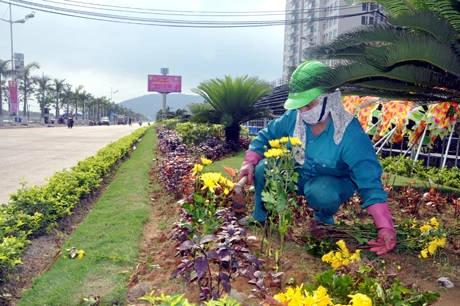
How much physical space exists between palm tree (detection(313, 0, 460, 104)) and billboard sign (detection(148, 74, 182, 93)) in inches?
2081

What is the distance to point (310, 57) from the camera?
11.6 feet

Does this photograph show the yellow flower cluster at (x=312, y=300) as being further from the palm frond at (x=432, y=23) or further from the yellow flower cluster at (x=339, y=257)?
the palm frond at (x=432, y=23)

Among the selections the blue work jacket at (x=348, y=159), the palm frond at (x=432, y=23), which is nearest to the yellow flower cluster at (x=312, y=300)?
the blue work jacket at (x=348, y=159)

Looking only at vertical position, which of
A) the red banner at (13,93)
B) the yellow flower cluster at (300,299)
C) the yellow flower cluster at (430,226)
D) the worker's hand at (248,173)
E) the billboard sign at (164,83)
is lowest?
the yellow flower cluster at (430,226)

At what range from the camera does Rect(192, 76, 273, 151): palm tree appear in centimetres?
979

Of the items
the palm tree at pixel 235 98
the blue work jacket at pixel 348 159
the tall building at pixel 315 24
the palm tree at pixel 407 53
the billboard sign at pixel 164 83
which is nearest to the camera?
the blue work jacket at pixel 348 159

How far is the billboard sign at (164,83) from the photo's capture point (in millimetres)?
55031

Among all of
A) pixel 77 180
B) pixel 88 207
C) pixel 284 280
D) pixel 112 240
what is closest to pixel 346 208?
pixel 284 280

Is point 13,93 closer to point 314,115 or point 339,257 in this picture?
point 314,115

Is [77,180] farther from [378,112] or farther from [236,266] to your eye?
[378,112]

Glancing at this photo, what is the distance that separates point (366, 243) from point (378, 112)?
5.68m

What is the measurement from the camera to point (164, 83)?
183ft

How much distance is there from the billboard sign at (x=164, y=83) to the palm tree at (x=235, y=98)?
4617 cm

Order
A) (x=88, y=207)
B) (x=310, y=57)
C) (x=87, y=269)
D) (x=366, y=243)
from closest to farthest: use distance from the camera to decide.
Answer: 1. (x=87, y=269)
2. (x=366, y=243)
3. (x=310, y=57)
4. (x=88, y=207)
